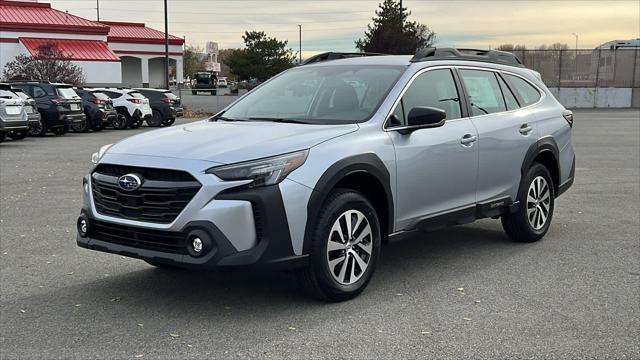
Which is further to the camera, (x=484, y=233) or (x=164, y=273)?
(x=484, y=233)

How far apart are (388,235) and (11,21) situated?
40.1 metres

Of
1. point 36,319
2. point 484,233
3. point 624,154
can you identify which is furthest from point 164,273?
point 624,154

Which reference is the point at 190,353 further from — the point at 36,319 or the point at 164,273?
the point at 164,273

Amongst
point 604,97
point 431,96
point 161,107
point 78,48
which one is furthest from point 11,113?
point 604,97

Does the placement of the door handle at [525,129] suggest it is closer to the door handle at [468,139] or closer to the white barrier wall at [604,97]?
the door handle at [468,139]

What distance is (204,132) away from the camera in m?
4.94

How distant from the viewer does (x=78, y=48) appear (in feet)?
137

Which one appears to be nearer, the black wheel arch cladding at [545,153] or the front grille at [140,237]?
the front grille at [140,237]

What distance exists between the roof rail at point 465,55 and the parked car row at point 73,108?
14.6 m

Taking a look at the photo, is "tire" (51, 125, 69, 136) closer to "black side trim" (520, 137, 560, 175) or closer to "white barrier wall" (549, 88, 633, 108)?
"black side trim" (520, 137, 560, 175)

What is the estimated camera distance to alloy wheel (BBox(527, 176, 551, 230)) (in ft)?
21.9

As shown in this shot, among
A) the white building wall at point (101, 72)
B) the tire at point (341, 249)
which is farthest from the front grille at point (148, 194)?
the white building wall at point (101, 72)

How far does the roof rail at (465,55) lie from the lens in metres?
5.85

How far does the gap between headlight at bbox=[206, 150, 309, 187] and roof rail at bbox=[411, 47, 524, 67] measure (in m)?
1.99
